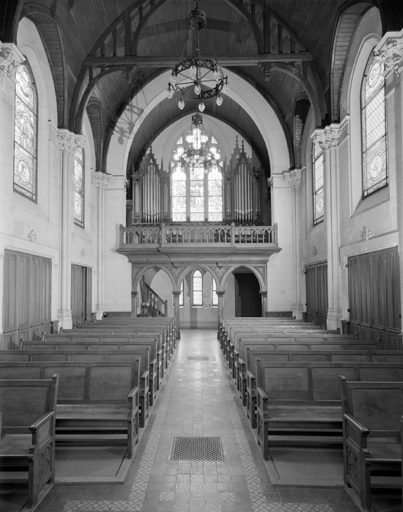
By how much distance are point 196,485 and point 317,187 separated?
1296cm

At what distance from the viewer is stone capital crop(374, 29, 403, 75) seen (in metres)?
8.30

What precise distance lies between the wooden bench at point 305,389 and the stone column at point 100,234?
41.2ft

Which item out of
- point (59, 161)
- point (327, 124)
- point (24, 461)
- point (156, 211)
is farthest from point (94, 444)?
Answer: point (156, 211)

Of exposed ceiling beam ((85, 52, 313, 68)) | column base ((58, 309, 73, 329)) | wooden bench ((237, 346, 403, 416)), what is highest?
exposed ceiling beam ((85, 52, 313, 68))

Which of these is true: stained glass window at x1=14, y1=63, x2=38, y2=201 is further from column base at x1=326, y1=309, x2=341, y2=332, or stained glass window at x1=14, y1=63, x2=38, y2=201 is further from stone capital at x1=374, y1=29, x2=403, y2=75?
column base at x1=326, y1=309, x2=341, y2=332

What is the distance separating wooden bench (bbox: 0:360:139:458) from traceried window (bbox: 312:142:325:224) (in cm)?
1107

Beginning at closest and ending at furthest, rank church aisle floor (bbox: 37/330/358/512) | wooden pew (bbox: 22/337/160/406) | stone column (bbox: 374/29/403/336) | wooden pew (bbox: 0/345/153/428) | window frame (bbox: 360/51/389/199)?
church aisle floor (bbox: 37/330/358/512)
wooden pew (bbox: 0/345/153/428)
wooden pew (bbox: 22/337/160/406)
stone column (bbox: 374/29/403/336)
window frame (bbox: 360/51/389/199)

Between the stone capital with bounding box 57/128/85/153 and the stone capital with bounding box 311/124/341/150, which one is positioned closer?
the stone capital with bounding box 311/124/341/150

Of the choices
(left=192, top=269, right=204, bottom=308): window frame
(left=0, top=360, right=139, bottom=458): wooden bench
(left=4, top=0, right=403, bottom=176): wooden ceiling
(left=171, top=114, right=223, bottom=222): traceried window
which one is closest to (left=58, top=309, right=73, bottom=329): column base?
(left=4, top=0, right=403, bottom=176): wooden ceiling

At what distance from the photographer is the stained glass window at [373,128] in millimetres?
10148

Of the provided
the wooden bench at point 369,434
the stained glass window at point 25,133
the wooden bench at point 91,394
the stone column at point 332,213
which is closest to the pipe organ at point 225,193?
the stone column at point 332,213

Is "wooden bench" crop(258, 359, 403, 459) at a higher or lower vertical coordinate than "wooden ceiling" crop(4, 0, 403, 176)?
lower

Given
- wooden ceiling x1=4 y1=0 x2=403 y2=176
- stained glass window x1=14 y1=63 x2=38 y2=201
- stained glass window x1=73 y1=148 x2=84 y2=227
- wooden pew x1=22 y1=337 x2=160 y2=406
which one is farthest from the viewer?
stained glass window x1=73 y1=148 x2=84 y2=227

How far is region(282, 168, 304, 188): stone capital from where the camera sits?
57.8ft
